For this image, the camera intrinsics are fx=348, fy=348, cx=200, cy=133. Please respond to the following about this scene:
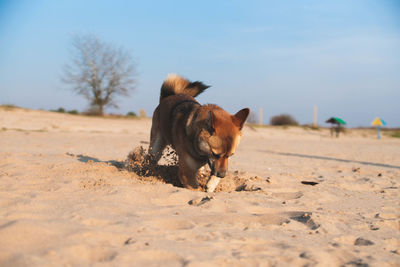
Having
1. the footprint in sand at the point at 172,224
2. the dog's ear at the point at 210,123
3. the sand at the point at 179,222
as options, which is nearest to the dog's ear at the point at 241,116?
the dog's ear at the point at 210,123

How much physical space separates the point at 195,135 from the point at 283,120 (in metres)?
28.0

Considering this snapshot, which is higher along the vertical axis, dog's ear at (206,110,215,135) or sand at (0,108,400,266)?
dog's ear at (206,110,215,135)

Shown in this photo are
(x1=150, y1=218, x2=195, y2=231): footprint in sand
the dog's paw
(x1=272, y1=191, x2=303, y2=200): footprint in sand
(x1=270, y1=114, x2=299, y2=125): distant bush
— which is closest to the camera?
(x1=150, y1=218, x2=195, y2=231): footprint in sand

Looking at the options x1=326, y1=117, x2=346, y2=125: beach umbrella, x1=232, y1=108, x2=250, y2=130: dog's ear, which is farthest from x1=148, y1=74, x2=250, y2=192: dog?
x1=326, y1=117, x2=346, y2=125: beach umbrella

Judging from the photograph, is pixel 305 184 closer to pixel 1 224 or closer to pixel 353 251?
pixel 353 251

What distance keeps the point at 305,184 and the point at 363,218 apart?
2.26 meters

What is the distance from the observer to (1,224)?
8.68 feet

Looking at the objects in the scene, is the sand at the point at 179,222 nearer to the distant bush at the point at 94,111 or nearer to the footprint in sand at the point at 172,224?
the footprint in sand at the point at 172,224

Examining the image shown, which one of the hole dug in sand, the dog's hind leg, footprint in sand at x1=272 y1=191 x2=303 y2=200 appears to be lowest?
footprint in sand at x1=272 y1=191 x2=303 y2=200

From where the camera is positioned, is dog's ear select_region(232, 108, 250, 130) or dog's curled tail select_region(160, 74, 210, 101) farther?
dog's curled tail select_region(160, 74, 210, 101)

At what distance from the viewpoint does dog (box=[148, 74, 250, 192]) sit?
14.3 ft

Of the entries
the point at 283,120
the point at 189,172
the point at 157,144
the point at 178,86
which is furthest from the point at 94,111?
the point at 189,172

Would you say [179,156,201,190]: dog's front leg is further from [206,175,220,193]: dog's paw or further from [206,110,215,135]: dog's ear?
[206,110,215,135]: dog's ear

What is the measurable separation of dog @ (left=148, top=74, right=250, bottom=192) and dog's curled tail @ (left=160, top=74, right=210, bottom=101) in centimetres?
24
